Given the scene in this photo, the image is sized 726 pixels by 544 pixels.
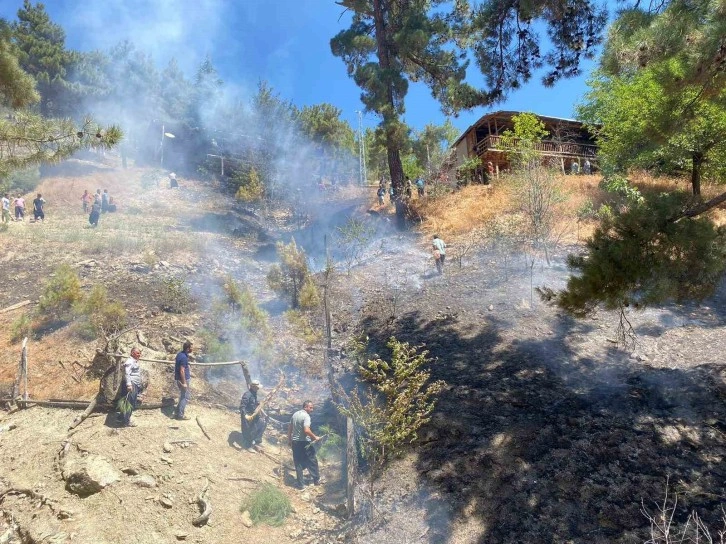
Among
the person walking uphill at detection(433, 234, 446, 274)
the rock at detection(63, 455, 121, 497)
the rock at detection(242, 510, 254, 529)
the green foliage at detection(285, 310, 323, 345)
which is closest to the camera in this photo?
the rock at detection(63, 455, 121, 497)

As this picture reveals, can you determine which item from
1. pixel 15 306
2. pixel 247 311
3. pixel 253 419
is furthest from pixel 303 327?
pixel 15 306

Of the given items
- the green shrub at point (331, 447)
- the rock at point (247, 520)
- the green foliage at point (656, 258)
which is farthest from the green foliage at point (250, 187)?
the green foliage at point (656, 258)

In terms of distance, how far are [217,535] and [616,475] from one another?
480 cm

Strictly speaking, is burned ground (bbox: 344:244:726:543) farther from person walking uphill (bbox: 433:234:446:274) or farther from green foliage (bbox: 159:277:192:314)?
green foliage (bbox: 159:277:192:314)

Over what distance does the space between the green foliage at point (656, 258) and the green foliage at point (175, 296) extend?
8.97 metres

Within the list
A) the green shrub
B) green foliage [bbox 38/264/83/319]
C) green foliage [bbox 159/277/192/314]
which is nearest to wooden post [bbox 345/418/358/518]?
the green shrub

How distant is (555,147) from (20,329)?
2310cm

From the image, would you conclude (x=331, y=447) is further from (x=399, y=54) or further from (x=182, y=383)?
(x=399, y=54)

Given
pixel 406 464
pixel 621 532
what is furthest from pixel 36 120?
pixel 621 532

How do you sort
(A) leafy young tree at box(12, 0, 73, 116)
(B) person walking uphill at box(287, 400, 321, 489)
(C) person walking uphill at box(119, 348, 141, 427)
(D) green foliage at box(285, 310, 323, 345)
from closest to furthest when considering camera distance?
(C) person walking uphill at box(119, 348, 141, 427)
(B) person walking uphill at box(287, 400, 321, 489)
(D) green foliage at box(285, 310, 323, 345)
(A) leafy young tree at box(12, 0, 73, 116)

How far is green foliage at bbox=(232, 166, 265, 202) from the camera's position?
2478 centimetres

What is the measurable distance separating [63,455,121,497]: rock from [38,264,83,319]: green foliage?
5.99 metres

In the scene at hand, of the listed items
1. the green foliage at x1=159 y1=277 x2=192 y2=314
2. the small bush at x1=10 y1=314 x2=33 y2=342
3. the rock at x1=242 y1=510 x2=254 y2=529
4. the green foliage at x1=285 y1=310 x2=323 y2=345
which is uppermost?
the green foliage at x1=159 y1=277 x2=192 y2=314

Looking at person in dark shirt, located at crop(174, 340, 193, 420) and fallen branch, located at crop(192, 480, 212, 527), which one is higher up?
person in dark shirt, located at crop(174, 340, 193, 420)
